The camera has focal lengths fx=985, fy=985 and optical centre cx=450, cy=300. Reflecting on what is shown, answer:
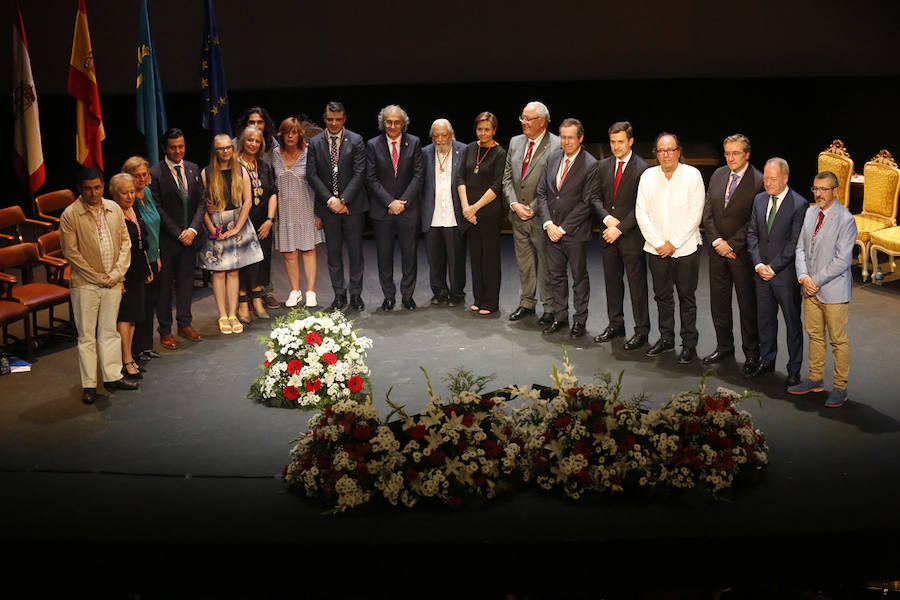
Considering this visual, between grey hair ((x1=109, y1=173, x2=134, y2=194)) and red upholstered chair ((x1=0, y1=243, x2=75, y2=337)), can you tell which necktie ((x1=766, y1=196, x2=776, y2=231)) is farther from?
red upholstered chair ((x1=0, y1=243, x2=75, y2=337))

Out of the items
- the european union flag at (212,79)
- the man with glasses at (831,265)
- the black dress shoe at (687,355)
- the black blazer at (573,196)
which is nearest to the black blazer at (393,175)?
the black blazer at (573,196)

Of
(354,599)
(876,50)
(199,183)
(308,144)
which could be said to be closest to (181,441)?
(354,599)

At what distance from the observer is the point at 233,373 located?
6.79 meters

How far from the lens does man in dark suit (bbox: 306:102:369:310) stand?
25.6ft

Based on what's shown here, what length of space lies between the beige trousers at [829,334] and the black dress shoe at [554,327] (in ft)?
6.21

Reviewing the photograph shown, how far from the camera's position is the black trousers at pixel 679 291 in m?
6.83

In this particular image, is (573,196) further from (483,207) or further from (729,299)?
(729,299)

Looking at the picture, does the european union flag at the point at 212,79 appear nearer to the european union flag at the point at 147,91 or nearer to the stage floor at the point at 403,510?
the european union flag at the point at 147,91

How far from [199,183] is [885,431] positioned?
4959 mm

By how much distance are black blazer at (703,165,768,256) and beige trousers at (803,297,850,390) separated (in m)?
0.61

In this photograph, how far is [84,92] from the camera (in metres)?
8.05

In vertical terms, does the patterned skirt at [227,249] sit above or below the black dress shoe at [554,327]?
above

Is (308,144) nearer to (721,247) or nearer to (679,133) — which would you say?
(721,247)

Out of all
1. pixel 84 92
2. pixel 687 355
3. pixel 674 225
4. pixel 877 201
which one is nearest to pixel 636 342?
pixel 687 355
